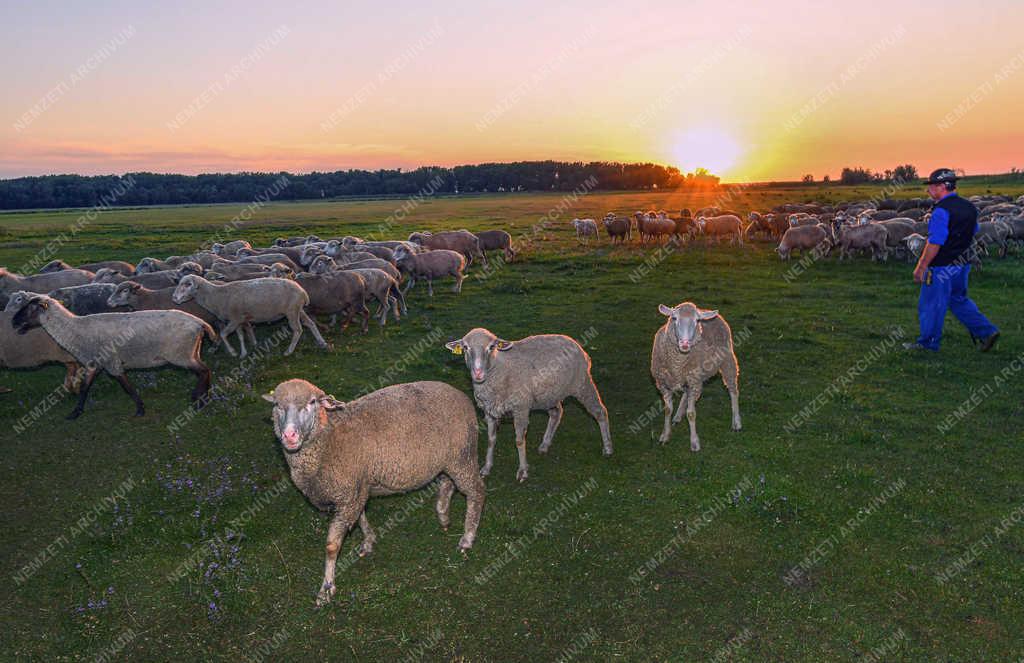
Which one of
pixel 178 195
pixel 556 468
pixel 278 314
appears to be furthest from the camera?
pixel 178 195

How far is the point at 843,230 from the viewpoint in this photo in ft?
80.8

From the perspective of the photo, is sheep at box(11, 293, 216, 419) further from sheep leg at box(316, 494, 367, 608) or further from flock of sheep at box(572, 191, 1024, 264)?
flock of sheep at box(572, 191, 1024, 264)

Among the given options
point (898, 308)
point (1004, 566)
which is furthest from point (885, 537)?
point (898, 308)

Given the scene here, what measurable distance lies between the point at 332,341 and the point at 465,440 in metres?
9.48

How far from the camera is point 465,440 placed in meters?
6.23

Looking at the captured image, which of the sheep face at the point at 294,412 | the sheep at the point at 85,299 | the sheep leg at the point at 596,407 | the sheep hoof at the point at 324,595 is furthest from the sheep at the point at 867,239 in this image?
the sheep at the point at 85,299

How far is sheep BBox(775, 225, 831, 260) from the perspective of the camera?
26094 mm

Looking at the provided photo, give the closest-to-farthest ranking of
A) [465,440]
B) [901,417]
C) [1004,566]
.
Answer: [1004,566], [465,440], [901,417]

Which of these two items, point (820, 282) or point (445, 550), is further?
point (820, 282)

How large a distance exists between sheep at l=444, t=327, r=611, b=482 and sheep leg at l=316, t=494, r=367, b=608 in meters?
2.28

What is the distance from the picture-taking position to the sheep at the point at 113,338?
9953 mm

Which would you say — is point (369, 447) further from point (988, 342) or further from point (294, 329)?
point (988, 342)

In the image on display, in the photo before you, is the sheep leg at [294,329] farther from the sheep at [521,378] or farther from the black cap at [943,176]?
the black cap at [943,176]

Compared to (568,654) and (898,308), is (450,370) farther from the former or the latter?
(898,308)
